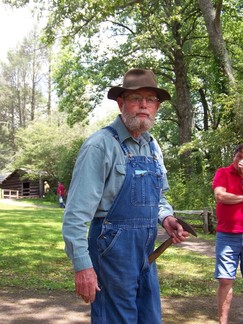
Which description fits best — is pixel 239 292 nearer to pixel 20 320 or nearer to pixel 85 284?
pixel 20 320

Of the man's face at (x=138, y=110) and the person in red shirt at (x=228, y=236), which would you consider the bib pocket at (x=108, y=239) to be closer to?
the man's face at (x=138, y=110)

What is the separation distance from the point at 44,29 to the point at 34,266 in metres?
16.5

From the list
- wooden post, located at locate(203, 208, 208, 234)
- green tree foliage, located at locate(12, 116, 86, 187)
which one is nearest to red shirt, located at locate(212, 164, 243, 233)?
wooden post, located at locate(203, 208, 208, 234)

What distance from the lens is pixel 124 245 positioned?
2.81 m

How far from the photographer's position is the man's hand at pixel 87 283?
2.64 meters

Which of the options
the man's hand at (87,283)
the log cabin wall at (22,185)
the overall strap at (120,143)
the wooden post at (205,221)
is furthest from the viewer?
the log cabin wall at (22,185)

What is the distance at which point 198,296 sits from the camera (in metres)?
6.08

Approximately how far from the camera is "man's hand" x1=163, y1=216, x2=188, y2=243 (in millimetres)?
3062

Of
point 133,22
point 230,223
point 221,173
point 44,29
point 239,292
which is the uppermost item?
point 133,22

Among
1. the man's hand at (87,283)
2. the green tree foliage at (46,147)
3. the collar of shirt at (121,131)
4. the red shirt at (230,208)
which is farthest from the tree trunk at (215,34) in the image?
the green tree foliage at (46,147)

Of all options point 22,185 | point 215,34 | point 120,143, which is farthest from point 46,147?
point 120,143

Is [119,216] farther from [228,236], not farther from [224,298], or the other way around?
[224,298]

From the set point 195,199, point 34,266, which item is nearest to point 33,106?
point 195,199

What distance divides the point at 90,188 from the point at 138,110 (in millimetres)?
631
